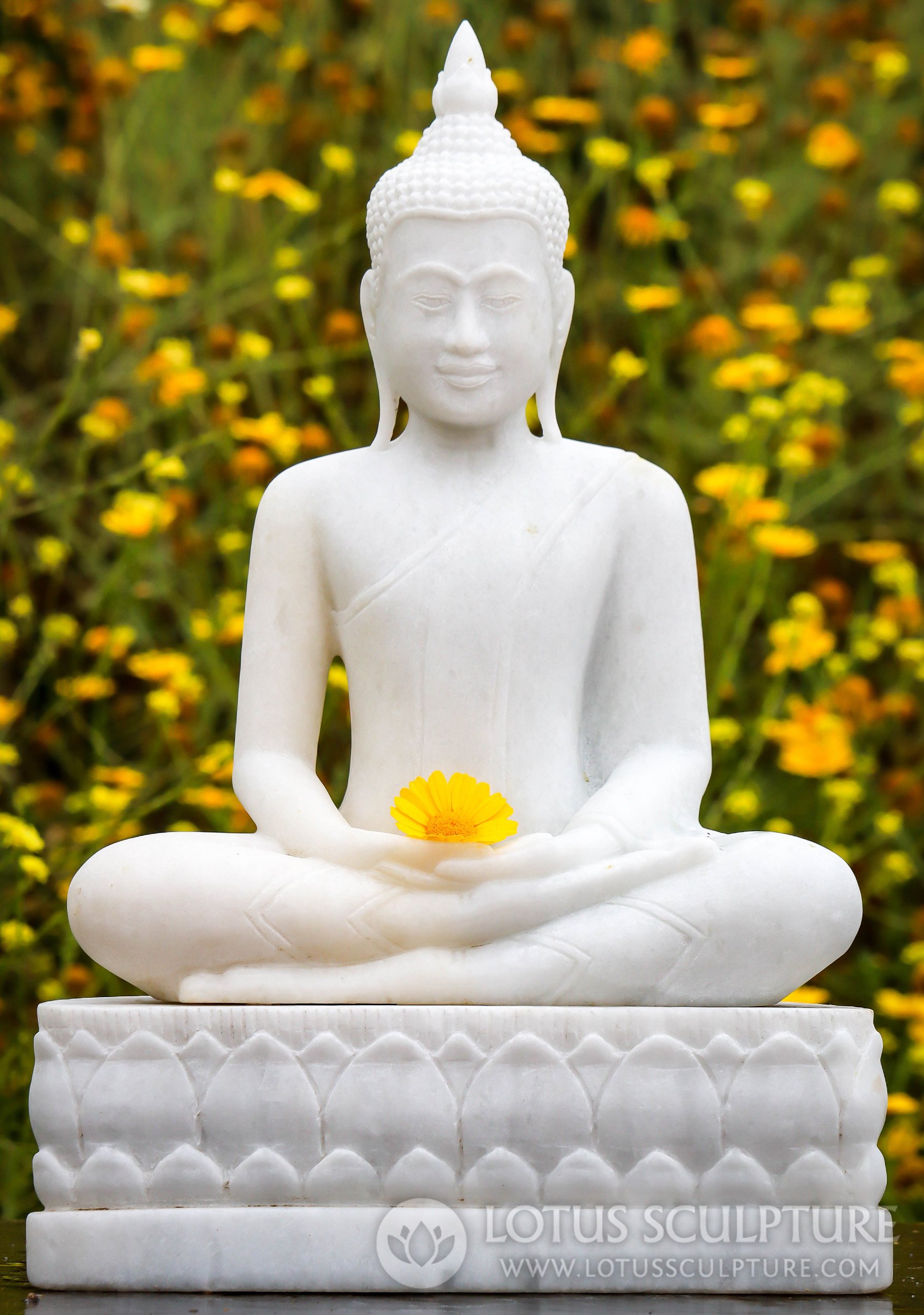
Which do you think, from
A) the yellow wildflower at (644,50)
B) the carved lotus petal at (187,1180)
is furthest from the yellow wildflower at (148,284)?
the carved lotus petal at (187,1180)

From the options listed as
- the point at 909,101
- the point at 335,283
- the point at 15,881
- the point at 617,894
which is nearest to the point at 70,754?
the point at 15,881

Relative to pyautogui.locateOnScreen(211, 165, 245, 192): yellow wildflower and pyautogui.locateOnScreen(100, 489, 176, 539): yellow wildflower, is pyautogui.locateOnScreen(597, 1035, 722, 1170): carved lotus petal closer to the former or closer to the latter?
pyautogui.locateOnScreen(100, 489, 176, 539): yellow wildflower

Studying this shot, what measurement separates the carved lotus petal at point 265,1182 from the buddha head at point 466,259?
1219 mm

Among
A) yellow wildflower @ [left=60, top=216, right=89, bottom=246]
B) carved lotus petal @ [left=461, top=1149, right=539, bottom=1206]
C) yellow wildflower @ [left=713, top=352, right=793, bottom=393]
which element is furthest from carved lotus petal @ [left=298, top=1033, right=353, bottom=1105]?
yellow wildflower @ [left=60, top=216, right=89, bottom=246]

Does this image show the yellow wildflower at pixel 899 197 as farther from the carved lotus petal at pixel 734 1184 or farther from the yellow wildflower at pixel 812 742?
the carved lotus petal at pixel 734 1184

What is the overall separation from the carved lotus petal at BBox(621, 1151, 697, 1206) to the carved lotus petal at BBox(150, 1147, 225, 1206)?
0.59m

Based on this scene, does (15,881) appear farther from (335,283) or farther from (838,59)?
(838,59)

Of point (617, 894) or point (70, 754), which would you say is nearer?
point (617, 894)

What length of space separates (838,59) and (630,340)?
1437 millimetres

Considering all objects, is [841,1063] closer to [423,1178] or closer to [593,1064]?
[593,1064]

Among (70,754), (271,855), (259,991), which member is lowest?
(259,991)

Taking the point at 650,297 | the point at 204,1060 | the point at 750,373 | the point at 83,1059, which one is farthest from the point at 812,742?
the point at 83,1059

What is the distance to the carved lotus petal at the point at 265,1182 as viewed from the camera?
2773 millimetres

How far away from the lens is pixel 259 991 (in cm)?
292
